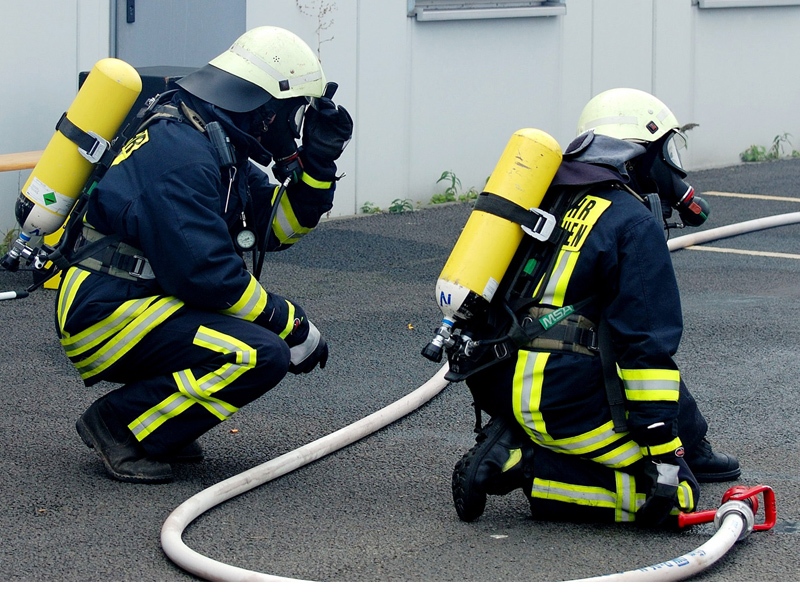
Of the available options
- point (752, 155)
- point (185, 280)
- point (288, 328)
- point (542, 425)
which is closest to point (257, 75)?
point (185, 280)

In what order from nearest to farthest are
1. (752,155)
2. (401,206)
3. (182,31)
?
(182,31), (401,206), (752,155)

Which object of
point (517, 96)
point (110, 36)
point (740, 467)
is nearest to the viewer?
point (740, 467)

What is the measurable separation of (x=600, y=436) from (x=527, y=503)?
498 mm

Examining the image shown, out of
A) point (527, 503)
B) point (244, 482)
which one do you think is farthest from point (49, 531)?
point (527, 503)

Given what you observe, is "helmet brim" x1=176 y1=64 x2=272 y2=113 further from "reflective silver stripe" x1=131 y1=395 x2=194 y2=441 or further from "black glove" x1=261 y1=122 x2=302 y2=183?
"reflective silver stripe" x1=131 y1=395 x2=194 y2=441

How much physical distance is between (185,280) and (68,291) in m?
0.48

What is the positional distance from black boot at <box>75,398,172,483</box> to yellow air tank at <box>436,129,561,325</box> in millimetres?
1264

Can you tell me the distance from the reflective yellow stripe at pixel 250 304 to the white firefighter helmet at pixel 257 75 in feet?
2.10

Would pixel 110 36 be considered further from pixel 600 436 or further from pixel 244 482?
pixel 600 436

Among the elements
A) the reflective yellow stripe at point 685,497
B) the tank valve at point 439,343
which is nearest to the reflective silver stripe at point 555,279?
the tank valve at point 439,343

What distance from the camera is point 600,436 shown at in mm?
3691

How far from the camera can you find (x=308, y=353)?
429 centimetres

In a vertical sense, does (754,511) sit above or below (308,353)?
below

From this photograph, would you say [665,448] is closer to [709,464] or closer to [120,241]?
[709,464]
